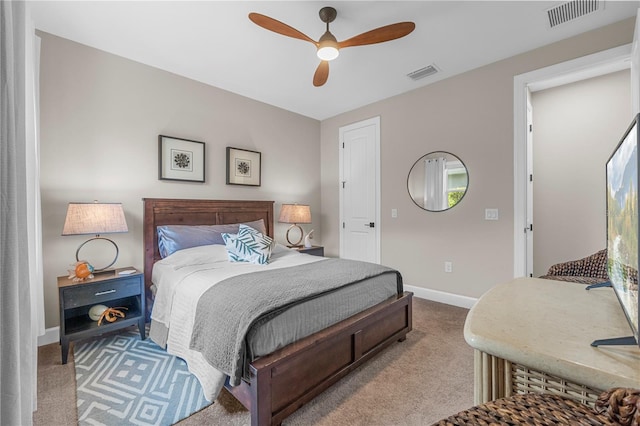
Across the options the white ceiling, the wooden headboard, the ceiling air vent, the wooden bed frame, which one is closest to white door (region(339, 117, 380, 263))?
the white ceiling

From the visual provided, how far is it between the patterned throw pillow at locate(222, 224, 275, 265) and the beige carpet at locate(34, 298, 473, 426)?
3.84ft

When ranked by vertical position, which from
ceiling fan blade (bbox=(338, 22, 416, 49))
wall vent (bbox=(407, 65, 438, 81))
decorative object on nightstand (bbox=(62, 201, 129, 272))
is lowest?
decorative object on nightstand (bbox=(62, 201, 129, 272))

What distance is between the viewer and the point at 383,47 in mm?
2773

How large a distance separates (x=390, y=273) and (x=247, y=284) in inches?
51.0

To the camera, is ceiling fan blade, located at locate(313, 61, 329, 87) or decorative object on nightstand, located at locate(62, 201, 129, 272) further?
ceiling fan blade, located at locate(313, 61, 329, 87)

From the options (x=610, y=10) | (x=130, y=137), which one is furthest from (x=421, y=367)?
(x=130, y=137)

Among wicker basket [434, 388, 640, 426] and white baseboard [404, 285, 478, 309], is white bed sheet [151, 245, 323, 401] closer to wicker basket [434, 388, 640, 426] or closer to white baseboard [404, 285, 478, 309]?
wicker basket [434, 388, 640, 426]

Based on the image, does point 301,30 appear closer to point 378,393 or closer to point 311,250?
point 311,250

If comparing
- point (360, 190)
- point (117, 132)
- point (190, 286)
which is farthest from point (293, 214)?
point (117, 132)

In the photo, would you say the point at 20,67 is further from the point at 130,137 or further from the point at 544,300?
the point at 130,137

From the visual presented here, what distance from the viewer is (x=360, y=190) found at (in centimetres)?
440

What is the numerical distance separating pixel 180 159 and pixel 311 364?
271 centimetres

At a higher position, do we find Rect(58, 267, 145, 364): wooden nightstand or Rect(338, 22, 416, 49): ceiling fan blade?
Rect(338, 22, 416, 49): ceiling fan blade

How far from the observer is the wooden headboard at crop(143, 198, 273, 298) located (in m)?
2.97
